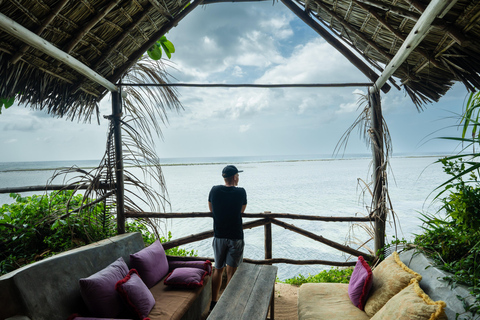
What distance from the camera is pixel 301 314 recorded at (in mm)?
2102

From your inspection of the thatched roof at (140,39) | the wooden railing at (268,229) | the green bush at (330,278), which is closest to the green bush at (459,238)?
the thatched roof at (140,39)

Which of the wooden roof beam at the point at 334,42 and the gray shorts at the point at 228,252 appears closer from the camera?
the gray shorts at the point at 228,252

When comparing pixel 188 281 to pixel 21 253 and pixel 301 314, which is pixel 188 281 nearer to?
pixel 301 314

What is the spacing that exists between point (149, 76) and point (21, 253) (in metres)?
2.53

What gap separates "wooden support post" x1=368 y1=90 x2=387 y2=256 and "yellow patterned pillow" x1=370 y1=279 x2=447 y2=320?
149 centimetres

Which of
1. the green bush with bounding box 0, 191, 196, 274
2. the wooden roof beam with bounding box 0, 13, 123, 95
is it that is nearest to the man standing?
the green bush with bounding box 0, 191, 196, 274

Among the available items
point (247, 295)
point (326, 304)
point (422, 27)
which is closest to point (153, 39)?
point (422, 27)

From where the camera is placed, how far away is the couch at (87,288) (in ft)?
4.91

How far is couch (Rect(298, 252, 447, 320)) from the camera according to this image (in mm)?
1605

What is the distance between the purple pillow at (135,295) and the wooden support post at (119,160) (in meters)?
1.36

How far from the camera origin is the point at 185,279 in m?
2.51

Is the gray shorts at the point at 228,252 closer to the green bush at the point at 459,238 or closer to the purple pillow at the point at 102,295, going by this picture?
the purple pillow at the point at 102,295

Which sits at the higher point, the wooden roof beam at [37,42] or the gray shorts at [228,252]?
the wooden roof beam at [37,42]

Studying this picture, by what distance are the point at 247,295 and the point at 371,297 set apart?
3.09 feet
